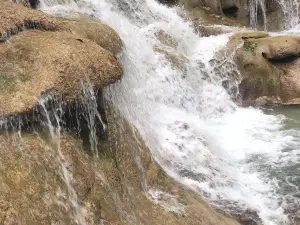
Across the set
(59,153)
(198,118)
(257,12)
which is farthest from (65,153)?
(257,12)

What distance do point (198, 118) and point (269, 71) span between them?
11.0 ft

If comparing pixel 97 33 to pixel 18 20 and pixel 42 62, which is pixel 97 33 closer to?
pixel 18 20

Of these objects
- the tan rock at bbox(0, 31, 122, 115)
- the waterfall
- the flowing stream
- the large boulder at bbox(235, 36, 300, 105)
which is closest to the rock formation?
the tan rock at bbox(0, 31, 122, 115)

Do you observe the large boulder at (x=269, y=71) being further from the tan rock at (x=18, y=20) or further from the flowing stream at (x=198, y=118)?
the tan rock at (x=18, y=20)

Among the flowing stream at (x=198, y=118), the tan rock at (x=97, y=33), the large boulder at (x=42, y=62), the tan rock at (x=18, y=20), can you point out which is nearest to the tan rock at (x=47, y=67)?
the large boulder at (x=42, y=62)

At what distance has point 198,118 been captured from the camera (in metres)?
13.0

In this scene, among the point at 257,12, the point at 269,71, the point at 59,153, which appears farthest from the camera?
the point at 257,12

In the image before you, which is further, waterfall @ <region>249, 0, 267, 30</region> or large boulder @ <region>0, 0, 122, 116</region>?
waterfall @ <region>249, 0, 267, 30</region>

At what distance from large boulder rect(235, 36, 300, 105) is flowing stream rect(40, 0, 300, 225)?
43cm

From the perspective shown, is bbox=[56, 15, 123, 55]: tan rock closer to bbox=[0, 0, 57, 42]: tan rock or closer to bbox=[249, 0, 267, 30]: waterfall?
bbox=[0, 0, 57, 42]: tan rock

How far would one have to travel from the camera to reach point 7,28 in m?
6.96

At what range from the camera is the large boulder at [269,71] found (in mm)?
14414

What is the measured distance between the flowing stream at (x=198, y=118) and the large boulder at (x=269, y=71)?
43 cm

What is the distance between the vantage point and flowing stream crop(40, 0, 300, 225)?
8586 millimetres
